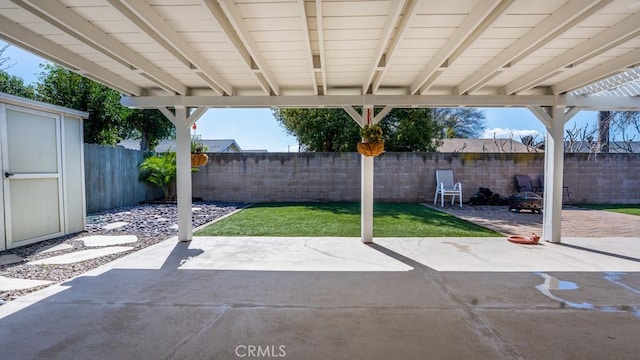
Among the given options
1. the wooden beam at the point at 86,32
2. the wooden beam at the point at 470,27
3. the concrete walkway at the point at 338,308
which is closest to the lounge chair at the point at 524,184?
the concrete walkway at the point at 338,308

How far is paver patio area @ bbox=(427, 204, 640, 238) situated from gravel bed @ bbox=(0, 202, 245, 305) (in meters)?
5.60

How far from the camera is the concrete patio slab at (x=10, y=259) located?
3771mm

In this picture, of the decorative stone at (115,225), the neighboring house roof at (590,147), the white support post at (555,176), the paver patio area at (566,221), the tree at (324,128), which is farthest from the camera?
the neighboring house roof at (590,147)

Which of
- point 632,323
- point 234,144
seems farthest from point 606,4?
point 234,144

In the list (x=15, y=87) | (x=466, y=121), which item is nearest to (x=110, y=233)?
(x=15, y=87)

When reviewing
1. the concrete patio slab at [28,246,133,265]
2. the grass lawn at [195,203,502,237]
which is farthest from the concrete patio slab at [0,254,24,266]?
the grass lawn at [195,203,502,237]

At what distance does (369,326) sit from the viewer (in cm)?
233

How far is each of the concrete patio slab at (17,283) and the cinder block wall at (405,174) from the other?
655 cm

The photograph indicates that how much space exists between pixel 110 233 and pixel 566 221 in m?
8.55

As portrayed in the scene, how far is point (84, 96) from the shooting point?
37.6 ft

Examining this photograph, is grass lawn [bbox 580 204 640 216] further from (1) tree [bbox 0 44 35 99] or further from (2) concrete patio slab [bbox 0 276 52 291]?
(1) tree [bbox 0 44 35 99]

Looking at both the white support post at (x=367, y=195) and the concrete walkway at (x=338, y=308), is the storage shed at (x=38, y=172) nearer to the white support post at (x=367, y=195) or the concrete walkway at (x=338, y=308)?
the concrete walkway at (x=338, y=308)

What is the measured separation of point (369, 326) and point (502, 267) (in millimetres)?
2152

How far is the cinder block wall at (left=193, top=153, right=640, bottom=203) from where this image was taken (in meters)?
9.32
